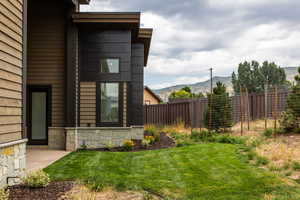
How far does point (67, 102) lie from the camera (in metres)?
8.91

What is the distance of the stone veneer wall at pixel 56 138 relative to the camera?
915cm

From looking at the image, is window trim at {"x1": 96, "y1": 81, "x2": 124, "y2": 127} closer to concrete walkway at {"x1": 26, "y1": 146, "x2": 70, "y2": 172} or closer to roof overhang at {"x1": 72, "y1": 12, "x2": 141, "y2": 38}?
concrete walkway at {"x1": 26, "y1": 146, "x2": 70, "y2": 172}

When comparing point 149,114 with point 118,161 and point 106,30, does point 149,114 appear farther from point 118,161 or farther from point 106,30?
point 118,161

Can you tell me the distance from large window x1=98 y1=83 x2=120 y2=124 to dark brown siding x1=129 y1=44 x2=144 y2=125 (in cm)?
283

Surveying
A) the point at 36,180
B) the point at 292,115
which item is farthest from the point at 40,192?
the point at 292,115

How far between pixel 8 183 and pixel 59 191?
0.84 m

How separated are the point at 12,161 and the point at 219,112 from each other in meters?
8.75

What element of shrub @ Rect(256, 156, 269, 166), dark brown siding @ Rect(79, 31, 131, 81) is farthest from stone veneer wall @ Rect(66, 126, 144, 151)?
shrub @ Rect(256, 156, 269, 166)

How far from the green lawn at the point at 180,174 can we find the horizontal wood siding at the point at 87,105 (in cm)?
156

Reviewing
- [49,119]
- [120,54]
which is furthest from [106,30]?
[49,119]

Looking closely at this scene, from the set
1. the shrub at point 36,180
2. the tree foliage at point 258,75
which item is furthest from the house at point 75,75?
the tree foliage at point 258,75

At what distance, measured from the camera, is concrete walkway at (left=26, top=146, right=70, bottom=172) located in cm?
659

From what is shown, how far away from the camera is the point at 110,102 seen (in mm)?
9281

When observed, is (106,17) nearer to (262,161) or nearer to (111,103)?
(111,103)
